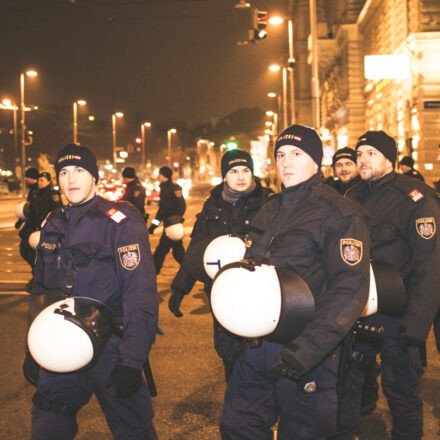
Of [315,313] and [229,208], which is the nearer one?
[315,313]

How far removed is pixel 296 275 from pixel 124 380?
985 millimetres

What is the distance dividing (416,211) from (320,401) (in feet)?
5.11

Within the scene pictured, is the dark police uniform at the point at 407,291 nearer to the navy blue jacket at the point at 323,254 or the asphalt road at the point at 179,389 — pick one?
the asphalt road at the point at 179,389

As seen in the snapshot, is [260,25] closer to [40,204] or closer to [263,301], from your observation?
[40,204]

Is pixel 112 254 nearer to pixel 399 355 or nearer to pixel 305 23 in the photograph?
pixel 399 355

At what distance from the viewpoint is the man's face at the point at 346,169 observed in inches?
265

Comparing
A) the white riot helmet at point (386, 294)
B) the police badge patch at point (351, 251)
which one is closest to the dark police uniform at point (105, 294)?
the police badge patch at point (351, 251)

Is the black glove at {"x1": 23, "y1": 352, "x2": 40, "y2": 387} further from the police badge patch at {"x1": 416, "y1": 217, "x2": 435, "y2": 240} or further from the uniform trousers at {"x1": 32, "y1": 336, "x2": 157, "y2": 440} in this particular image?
the police badge patch at {"x1": 416, "y1": 217, "x2": 435, "y2": 240}

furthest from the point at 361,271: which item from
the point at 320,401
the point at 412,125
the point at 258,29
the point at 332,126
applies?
the point at 332,126

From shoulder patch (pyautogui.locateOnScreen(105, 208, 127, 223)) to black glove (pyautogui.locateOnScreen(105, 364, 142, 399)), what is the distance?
75 centimetres

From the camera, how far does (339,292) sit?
9.01 feet

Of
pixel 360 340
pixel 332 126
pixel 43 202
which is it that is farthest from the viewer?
pixel 332 126

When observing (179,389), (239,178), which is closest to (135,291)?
(239,178)

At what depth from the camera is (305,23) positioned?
8306cm
